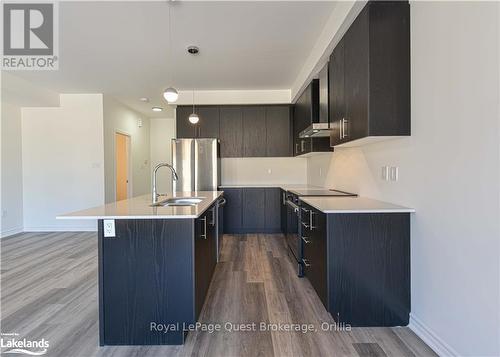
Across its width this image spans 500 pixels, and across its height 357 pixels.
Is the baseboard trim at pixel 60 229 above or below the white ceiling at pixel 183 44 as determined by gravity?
below

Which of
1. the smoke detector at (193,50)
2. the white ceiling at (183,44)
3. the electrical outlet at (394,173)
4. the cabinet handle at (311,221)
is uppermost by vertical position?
the white ceiling at (183,44)

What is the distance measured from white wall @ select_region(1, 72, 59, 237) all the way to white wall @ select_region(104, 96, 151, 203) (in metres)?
0.98

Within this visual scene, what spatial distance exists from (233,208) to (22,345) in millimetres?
3519

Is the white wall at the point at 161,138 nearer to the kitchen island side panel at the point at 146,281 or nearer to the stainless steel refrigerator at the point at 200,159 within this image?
the stainless steel refrigerator at the point at 200,159

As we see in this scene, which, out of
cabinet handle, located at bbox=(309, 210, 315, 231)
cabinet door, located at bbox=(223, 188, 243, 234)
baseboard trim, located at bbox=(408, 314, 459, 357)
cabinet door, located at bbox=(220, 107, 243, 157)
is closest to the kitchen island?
cabinet handle, located at bbox=(309, 210, 315, 231)

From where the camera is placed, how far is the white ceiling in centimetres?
263

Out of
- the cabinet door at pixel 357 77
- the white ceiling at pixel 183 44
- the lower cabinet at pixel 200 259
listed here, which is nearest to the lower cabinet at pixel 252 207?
the white ceiling at pixel 183 44

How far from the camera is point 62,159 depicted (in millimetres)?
5344

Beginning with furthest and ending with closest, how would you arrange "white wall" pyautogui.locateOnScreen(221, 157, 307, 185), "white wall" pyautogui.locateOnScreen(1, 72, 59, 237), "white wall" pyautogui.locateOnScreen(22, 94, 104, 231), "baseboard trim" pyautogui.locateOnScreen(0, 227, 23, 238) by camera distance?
"white wall" pyautogui.locateOnScreen(221, 157, 307, 185)
"white wall" pyautogui.locateOnScreen(22, 94, 104, 231)
"baseboard trim" pyautogui.locateOnScreen(0, 227, 23, 238)
"white wall" pyautogui.locateOnScreen(1, 72, 59, 237)

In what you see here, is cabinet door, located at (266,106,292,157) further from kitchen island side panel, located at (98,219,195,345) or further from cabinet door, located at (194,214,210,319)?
kitchen island side panel, located at (98,219,195,345)

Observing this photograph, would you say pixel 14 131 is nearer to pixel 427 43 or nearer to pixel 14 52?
pixel 14 52

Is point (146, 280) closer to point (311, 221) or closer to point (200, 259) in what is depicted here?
point (200, 259)

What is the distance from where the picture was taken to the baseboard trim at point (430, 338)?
1699mm

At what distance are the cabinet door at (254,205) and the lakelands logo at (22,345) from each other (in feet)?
11.6
